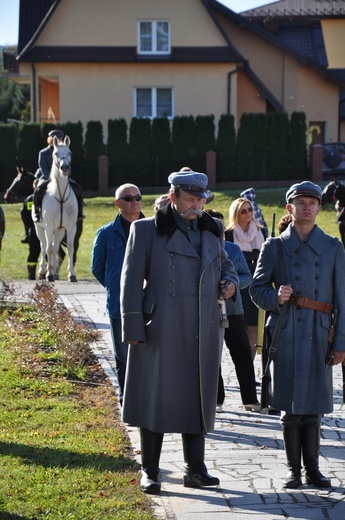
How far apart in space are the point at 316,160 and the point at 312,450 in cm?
3530

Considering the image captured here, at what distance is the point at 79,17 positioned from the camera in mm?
44156

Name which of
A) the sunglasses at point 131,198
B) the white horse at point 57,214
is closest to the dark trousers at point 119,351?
the sunglasses at point 131,198

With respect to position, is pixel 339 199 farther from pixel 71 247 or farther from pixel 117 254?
pixel 117 254

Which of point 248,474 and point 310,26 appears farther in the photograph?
point 310,26

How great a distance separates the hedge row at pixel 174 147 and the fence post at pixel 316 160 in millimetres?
420

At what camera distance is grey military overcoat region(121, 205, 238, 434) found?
666 cm

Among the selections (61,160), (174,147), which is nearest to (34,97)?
(174,147)

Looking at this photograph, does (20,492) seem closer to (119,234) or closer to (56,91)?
(119,234)

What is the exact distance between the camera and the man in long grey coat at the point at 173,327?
666 centimetres

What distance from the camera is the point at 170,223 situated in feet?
22.4

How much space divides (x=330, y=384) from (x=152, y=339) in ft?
4.01

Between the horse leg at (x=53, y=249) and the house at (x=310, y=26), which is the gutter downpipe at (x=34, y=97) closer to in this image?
the house at (x=310, y=26)

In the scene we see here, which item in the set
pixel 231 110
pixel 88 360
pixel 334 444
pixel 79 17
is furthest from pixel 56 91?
pixel 334 444

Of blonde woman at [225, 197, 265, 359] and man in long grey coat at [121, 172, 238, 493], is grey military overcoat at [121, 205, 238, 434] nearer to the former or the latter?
man in long grey coat at [121, 172, 238, 493]
